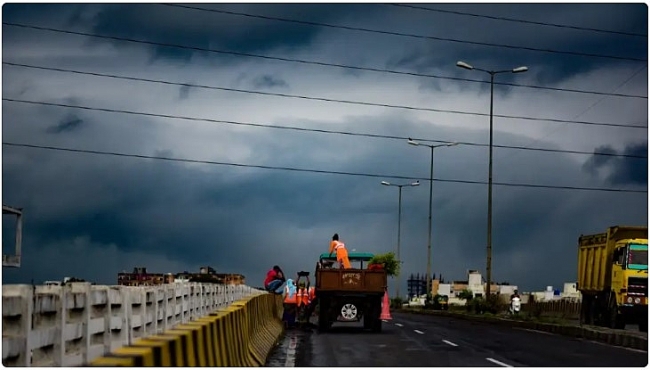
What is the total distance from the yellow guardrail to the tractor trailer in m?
18.3

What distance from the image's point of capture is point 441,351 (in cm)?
2122

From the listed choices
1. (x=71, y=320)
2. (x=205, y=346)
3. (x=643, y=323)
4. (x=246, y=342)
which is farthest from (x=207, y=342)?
(x=643, y=323)

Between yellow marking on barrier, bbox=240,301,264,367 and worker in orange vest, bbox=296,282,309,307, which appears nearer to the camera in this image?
yellow marking on barrier, bbox=240,301,264,367

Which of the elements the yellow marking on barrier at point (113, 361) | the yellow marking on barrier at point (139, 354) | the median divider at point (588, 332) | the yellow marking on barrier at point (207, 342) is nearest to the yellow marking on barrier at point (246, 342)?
the yellow marking on barrier at point (207, 342)

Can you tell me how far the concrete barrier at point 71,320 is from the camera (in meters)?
9.10

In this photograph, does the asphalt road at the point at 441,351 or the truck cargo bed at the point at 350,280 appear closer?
the asphalt road at the point at 441,351

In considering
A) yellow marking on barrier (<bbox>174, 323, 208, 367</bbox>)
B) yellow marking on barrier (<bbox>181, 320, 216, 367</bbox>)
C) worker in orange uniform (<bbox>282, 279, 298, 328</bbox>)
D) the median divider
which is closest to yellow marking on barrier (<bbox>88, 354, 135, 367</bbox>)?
yellow marking on barrier (<bbox>174, 323, 208, 367</bbox>)

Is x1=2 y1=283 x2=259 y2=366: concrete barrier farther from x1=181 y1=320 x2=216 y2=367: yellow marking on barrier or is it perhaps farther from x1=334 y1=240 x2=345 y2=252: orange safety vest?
x1=334 y1=240 x2=345 y2=252: orange safety vest

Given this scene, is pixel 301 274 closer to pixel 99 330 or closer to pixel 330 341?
pixel 330 341

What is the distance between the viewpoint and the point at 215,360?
33.6 feet

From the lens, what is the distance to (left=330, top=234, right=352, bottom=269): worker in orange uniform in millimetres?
30438

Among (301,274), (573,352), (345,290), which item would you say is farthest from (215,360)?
Answer: (301,274)

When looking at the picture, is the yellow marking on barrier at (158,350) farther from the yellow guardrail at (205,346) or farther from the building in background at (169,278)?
the building in background at (169,278)

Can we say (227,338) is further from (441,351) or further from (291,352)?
(441,351)
